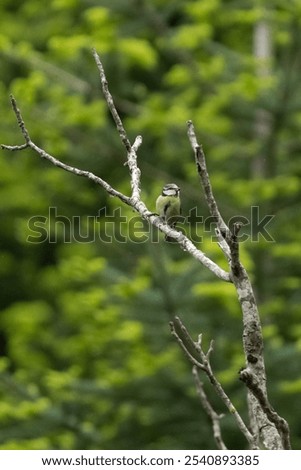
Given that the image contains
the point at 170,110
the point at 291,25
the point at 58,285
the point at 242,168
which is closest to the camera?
the point at 291,25

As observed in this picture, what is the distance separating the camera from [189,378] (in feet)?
23.4

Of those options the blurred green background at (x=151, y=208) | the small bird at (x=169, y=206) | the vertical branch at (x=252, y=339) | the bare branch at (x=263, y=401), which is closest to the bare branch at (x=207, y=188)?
the vertical branch at (x=252, y=339)

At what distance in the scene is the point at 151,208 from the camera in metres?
7.12

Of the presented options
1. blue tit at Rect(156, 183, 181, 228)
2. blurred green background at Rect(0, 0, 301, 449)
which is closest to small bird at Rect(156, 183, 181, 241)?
blue tit at Rect(156, 183, 181, 228)

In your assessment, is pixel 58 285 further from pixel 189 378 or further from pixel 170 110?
pixel 189 378

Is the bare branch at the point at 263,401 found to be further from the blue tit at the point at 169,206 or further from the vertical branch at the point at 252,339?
the blue tit at the point at 169,206

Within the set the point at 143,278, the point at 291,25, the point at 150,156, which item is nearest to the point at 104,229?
the point at 150,156

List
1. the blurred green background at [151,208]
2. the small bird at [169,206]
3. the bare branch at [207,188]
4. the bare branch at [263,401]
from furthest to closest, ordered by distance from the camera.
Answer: the blurred green background at [151,208], the small bird at [169,206], the bare branch at [207,188], the bare branch at [263,401]

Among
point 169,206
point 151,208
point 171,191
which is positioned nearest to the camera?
point 169,206

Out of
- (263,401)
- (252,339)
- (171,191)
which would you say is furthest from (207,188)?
(171,191)

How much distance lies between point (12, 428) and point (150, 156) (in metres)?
3.53

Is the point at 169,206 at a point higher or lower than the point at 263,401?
higher

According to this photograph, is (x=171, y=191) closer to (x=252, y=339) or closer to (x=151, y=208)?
(x=151, y=208)

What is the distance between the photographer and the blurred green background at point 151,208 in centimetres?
721
